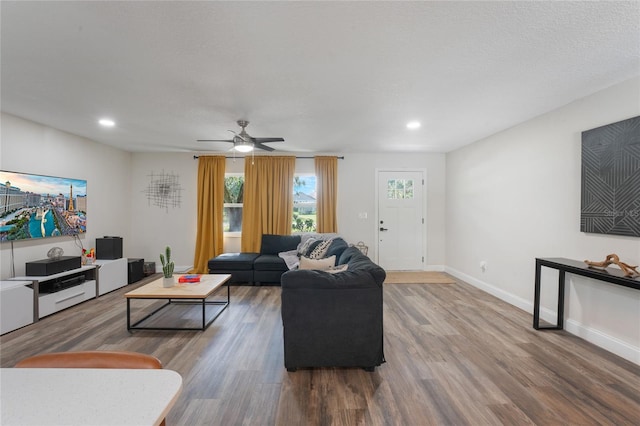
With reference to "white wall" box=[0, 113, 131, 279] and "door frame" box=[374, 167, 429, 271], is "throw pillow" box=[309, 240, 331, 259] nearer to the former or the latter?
"door frame" box=[374, 167, 429, 271]

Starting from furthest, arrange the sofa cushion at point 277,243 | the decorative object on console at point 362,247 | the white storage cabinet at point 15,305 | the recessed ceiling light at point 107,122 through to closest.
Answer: the decorative object on console at point 362,247 → the sofa cushion at point 277,243 → the recessed ceiling light at point 107,122 → the white storage cabinet at point 15,305

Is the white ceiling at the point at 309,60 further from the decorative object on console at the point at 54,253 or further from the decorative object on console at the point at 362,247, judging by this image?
the decorative object on console at the point at 362,247

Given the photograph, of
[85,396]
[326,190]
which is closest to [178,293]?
[85,396]

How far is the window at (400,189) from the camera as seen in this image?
574 centimetres

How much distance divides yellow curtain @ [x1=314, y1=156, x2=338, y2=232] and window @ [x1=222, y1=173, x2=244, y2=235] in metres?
1.63

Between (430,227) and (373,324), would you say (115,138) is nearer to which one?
(373,324)

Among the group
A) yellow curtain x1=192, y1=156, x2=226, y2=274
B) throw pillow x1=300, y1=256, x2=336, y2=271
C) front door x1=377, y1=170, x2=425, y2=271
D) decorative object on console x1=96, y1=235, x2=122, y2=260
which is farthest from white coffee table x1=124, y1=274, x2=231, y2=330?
front door x1=377, y1=170, x2=425, y2=271

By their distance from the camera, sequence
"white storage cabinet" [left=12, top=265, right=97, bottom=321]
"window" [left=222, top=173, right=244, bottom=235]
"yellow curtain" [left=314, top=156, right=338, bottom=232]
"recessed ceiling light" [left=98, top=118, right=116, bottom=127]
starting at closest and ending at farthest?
"white storage cabinet" [left=12, top=265, right=97, bottom=321], "recessed ceiling light" [left=98, top=118, right=116, bottom=127], "yellow curtain" [left=314, top=156, right=338, bottom=232], "window" [left=222, top=173, right=244, bottom=235]

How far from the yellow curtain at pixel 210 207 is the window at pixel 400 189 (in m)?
3.51

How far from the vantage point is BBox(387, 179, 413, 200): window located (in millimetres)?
5742

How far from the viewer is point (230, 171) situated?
18.5ft

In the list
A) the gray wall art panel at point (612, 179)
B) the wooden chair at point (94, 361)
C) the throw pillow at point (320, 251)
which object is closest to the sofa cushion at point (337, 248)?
the throw pillow at point (320, 251)

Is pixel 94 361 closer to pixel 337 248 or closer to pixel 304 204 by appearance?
pixel 337 248

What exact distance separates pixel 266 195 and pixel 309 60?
11.8 ft
